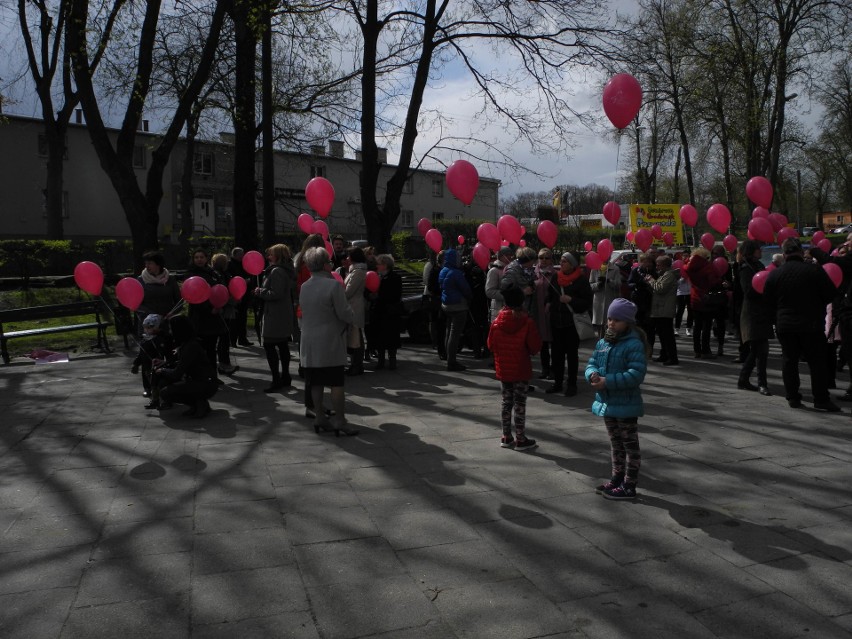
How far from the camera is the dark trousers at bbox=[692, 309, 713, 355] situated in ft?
36.7

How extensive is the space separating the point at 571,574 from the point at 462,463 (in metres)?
2.08

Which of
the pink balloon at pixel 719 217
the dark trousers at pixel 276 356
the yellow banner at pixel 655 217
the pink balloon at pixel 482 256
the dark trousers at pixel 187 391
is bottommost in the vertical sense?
the dark trousers at pixel 187 391

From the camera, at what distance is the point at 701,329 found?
11.3 metres

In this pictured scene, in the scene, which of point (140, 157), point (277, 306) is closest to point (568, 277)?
point (277, 306)

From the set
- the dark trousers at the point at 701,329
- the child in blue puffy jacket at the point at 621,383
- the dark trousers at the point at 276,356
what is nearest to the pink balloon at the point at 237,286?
the dark trousers at the point at 276,356

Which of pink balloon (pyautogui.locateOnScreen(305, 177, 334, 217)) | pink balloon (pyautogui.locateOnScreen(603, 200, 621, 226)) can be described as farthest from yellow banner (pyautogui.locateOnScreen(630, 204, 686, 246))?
pink balloon (pyautogui.locateOnScreen(305, 177, 334, 217))

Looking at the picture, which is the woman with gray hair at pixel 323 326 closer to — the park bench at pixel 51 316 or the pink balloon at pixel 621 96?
the pink balloon at pixel 621 96

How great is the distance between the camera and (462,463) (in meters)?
5.76

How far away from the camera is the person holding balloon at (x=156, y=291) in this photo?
8352 millimetres

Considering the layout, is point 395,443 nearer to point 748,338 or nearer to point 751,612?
point 751,612

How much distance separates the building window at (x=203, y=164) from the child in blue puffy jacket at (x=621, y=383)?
136ft

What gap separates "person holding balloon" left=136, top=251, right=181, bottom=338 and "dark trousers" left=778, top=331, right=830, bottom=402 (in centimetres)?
699

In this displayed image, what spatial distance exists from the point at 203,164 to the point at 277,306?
38.7m

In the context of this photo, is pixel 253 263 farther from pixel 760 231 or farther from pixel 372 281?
pixel 760 231
